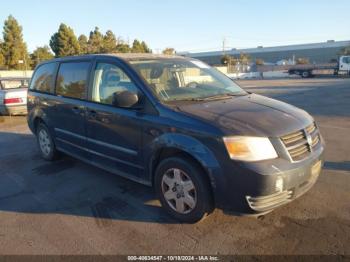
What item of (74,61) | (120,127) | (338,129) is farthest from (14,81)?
(338,129)

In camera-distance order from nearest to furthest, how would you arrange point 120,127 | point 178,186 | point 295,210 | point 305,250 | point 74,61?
point 305,250 → point 178,186 → point 295,210 → point 120,127 → point 74,61

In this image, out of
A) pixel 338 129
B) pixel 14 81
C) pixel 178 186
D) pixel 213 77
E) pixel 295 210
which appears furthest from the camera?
pixel 14 81

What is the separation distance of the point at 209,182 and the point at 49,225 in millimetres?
1879

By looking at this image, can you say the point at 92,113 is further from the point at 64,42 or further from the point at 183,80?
the point at 64,42

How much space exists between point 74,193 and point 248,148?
258 centimetres

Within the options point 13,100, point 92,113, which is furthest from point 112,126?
point 13,100

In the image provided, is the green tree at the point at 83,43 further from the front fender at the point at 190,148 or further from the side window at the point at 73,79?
the front fender at the point at 190,148

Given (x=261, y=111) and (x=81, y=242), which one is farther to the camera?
(x=261, y=111)

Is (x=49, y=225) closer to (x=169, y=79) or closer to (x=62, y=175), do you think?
(x=62, y=175)

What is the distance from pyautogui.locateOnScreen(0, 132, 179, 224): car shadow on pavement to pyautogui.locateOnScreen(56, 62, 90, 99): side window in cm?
128

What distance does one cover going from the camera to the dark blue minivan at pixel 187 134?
2877mm

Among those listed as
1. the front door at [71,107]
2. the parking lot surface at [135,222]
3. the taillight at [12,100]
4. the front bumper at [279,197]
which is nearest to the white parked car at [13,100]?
the taillight at [12,100]

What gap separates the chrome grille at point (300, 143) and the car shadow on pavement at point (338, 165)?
1690 millimetres

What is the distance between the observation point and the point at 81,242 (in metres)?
3.10
